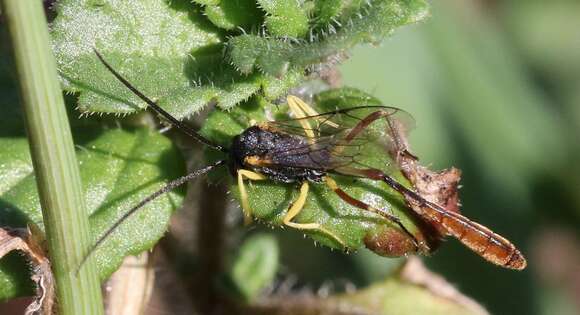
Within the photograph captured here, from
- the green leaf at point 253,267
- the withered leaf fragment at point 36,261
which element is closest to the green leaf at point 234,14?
the withered leaf fragment at point 36,261

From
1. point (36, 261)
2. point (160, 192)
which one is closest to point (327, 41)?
point (160, 192)

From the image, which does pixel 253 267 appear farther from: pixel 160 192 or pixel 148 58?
pixel 148 58

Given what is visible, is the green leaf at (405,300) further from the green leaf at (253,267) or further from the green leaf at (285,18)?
→ the green leaf at (285,18)

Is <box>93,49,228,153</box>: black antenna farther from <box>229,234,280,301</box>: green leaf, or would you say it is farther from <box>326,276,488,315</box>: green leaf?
<box>326,276,488,315</box>: green leaf

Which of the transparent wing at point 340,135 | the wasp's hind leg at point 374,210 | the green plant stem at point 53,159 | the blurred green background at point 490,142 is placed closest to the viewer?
the green plant stem at point 53,159

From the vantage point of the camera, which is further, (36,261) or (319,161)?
(319,161)

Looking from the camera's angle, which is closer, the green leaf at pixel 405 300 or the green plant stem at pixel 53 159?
the green plant stem at pixel 53 159
